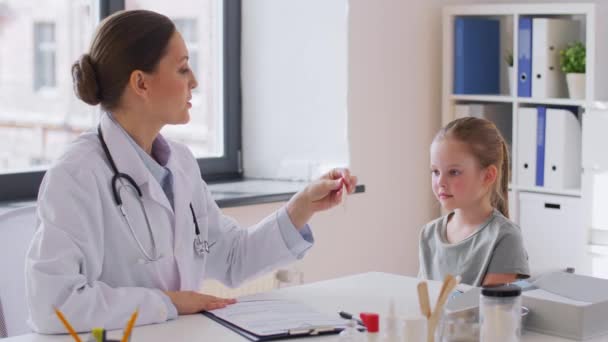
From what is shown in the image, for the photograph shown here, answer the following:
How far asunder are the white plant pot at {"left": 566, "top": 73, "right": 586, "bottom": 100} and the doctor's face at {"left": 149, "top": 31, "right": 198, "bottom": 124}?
6.57 feet

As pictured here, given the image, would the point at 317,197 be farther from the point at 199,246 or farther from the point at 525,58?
the point at 525,58

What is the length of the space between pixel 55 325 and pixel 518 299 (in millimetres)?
831

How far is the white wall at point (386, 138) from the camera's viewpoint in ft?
12.4

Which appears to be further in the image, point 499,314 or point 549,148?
point 549,148

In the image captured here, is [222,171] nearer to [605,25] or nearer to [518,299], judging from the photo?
[605,25]

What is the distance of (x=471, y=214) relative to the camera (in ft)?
8.13

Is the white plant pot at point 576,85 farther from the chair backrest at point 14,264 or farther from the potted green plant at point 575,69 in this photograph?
the chair backrest at point 14,264

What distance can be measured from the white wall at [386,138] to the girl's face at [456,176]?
46.2 inches

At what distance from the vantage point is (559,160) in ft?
12.5

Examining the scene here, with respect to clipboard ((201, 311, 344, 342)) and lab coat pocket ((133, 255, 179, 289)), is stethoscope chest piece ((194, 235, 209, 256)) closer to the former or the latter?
lab coat pocket ((133, 255, 179, 289))

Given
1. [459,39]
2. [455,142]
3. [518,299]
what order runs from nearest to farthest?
[518,299]
[455,142]
[459,39]

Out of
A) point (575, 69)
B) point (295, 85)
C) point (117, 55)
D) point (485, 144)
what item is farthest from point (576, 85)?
point (117, 55)

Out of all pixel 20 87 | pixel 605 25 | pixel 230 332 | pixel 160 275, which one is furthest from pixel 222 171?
pixel 230 332

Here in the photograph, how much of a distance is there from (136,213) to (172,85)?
30 centimetres
